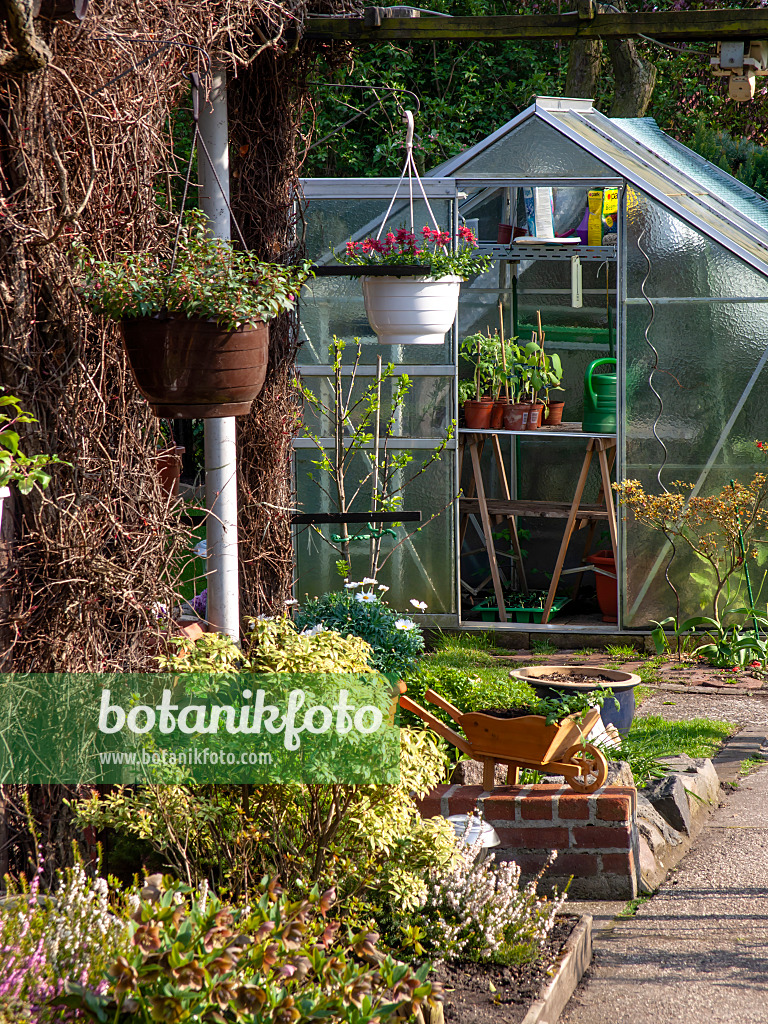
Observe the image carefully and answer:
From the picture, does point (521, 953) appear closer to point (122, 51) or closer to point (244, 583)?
point (244, 583)

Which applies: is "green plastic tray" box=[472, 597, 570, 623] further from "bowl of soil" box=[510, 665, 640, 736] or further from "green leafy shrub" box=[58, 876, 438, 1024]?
"green leafy shrub" box=[58, 876, 438, 1024]

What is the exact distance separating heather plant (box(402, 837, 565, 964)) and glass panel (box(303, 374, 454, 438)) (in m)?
3.83

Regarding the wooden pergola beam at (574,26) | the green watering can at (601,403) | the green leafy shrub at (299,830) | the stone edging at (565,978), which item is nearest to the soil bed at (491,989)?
the stone edging at (565,978)

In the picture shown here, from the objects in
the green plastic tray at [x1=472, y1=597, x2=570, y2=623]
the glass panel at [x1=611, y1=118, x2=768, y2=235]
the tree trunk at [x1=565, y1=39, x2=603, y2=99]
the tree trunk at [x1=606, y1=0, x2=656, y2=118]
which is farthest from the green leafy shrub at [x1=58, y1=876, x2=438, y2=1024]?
the tree trunk at [x1=606, y1=0, x2=656, y2=118]

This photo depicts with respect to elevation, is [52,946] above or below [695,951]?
above

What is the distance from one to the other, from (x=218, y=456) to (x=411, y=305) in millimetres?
1077

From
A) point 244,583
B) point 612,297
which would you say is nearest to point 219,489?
point 244,583

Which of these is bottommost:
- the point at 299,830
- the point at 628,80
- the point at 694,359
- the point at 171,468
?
the point at 299,830

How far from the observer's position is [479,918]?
2.65 m

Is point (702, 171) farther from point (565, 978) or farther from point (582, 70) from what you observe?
point (565, 978)

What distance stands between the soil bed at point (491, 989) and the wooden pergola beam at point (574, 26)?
320cm

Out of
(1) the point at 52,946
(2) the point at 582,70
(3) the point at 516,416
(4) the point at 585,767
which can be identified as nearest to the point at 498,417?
(3) the point at 516,416

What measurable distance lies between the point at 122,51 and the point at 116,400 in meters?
0.88

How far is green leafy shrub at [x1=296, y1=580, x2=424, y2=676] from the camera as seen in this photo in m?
4.14
